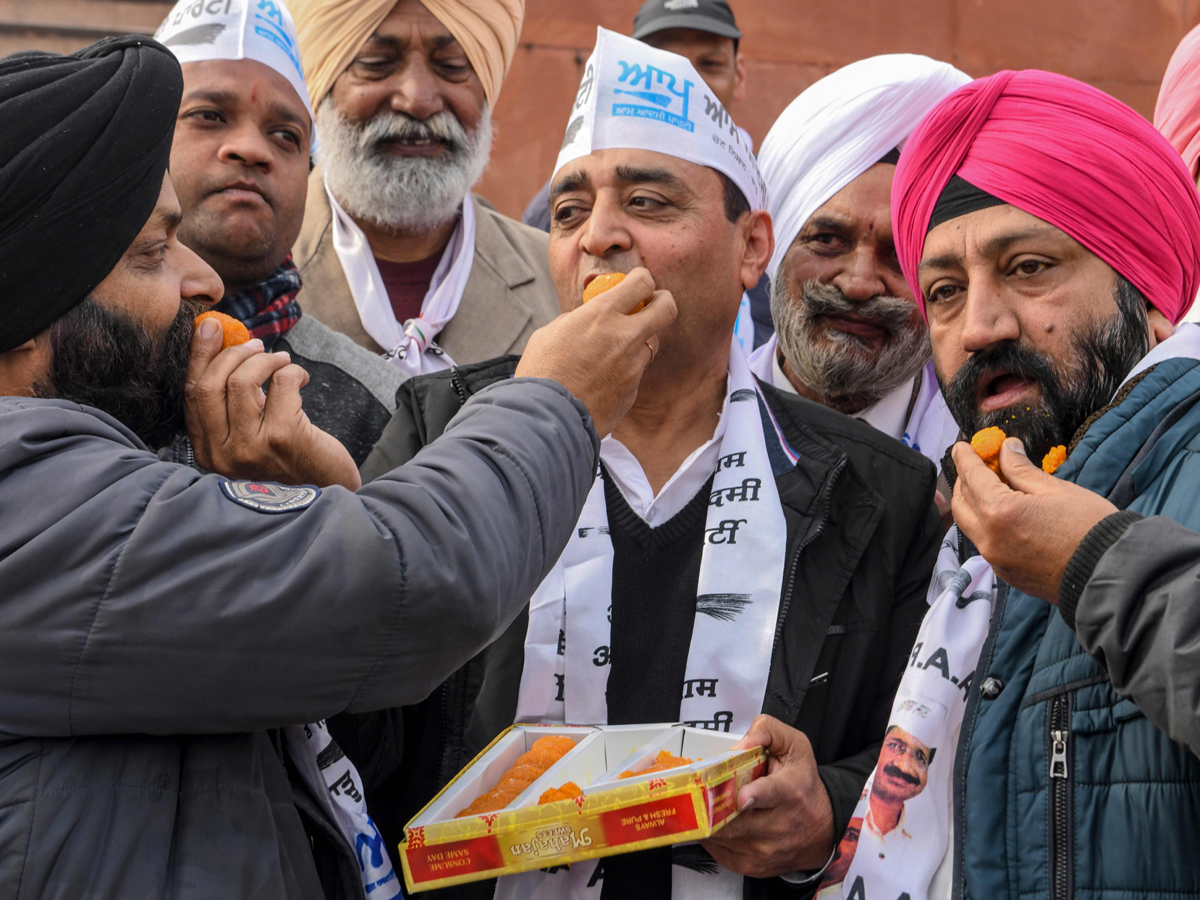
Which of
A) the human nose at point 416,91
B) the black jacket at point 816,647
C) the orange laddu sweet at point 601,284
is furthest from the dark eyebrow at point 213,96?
the orange laddu sweet at point 601,284

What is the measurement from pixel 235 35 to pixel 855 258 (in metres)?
2.06

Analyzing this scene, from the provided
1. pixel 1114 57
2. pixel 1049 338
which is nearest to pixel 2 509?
pixel 1049 338

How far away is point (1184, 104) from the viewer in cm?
378

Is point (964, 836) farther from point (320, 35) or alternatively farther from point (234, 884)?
point (320, 35)

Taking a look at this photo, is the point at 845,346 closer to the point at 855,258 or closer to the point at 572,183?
the point at 855,258

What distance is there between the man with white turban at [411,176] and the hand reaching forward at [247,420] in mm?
2167

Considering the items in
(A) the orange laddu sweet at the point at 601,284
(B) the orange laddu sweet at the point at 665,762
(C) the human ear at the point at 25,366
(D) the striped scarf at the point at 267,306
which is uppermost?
(D) the striped scarf at the point at 267,306

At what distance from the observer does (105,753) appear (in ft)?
5.60

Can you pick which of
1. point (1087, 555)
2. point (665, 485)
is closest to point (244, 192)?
point (665, 485)

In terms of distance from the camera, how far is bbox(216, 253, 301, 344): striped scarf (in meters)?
3.41

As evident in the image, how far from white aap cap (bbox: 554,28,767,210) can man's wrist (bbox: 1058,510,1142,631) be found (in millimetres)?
1689

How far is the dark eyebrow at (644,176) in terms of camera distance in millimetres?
3100

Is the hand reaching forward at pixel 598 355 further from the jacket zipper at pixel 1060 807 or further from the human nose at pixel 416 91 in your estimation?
the human nose at pixel 416 91

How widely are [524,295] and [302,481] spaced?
2542 mm
